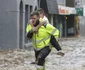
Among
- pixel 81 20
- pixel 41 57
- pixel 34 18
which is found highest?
pixel 34 18

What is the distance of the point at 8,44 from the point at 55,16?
25.2 m

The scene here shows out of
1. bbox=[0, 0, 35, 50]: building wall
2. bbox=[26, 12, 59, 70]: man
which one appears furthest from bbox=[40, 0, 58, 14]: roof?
bbox=[26, 12, 59, 70]: man

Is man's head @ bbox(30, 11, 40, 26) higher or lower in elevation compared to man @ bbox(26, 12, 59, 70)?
higher

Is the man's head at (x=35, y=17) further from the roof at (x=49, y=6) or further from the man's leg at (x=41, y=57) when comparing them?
the roof at (x=49, y=6)

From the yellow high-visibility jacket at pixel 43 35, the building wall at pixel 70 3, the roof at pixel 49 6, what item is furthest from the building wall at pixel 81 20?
the yellow high-visibility jacket at pixel 43 35

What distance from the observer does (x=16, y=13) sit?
74.2ft

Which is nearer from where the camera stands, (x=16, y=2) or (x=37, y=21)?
(x=37, y=21)

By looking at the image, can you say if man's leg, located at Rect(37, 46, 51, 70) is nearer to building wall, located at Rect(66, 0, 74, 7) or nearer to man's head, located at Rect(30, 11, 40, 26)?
man's head, located at Rect(30, 11, 40, 26)

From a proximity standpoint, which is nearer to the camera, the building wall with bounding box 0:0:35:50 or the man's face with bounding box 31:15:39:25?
the man's face with bounding box 31:15:39:25

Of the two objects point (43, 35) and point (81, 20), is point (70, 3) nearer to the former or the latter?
point (81, 20)

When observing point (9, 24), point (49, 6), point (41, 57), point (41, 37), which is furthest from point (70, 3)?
point (41, 57)

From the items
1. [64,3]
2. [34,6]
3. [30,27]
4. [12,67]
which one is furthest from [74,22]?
[30,27]

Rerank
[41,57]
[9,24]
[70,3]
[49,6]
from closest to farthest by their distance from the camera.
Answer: [41,57]
[9,24]
[49,6]
[70,3]

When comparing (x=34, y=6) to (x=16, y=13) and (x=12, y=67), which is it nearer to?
(x=16, y=13)
